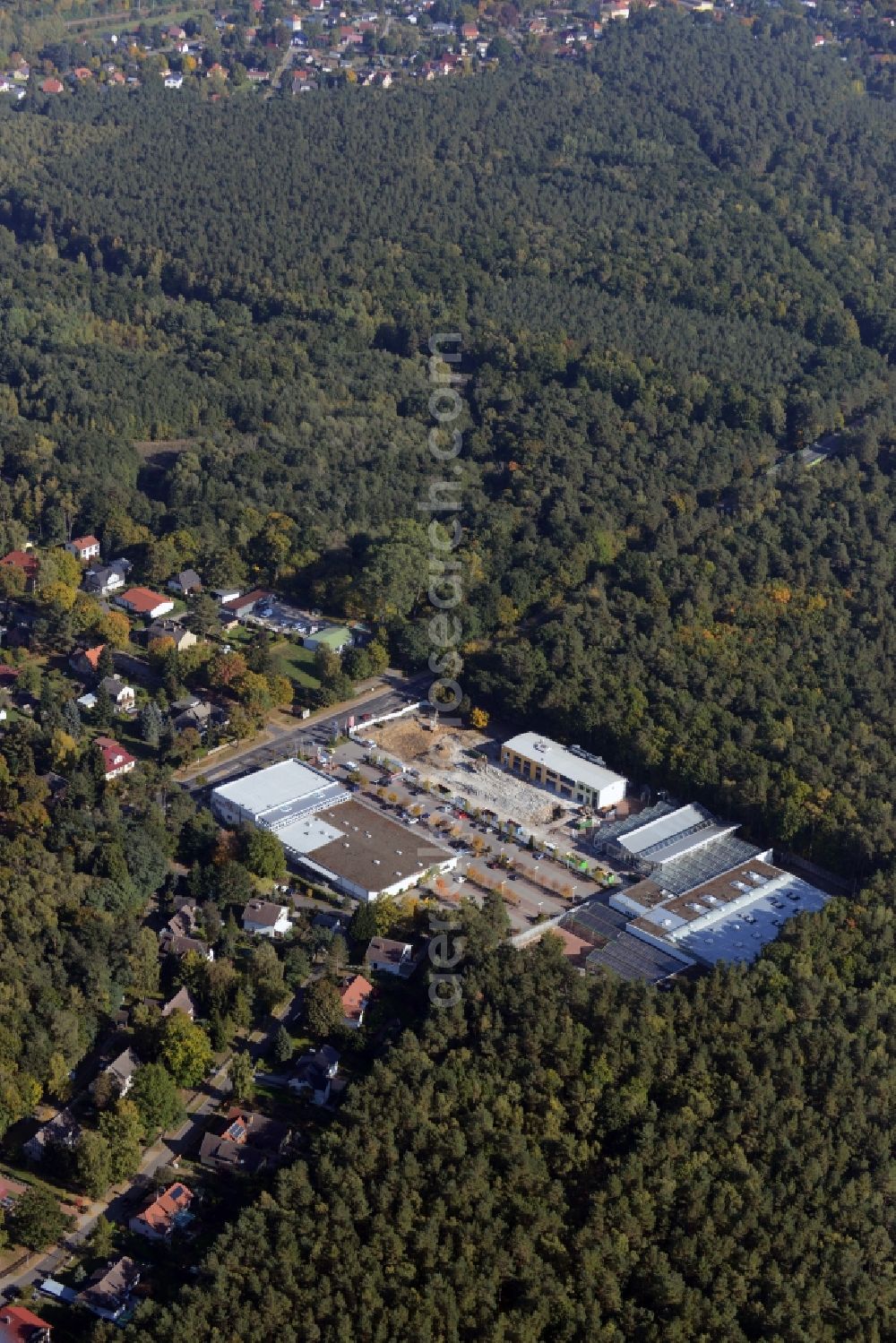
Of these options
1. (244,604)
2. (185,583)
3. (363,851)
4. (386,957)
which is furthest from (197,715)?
(386,957)

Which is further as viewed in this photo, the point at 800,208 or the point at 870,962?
the point at 800,208

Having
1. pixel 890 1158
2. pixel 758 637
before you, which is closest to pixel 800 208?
pixel 758 637

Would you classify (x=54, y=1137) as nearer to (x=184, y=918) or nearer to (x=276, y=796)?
(x=184, y=918)

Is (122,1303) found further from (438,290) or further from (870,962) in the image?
(438,290)

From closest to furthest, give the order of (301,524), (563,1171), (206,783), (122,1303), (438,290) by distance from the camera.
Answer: (122,1303) → (563,1171) → (206,783) → (301,524) → (438,290)

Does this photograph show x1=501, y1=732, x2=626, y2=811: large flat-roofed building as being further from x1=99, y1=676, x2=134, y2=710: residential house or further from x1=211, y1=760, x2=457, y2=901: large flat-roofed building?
x1=99, y1=676, x2=134, y2=710: residential house

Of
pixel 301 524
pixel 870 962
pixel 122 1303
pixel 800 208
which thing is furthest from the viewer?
pixel 800 208
